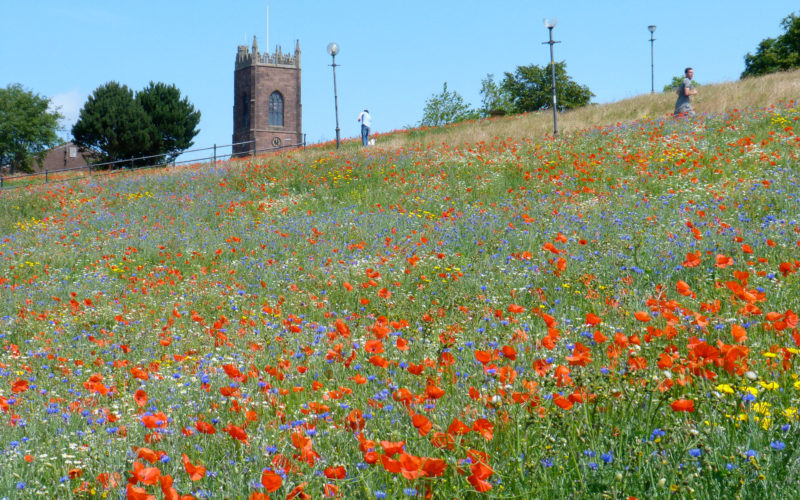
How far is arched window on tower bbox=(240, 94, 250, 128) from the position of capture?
62.4 m

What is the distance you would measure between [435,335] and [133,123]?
54337 millimetres

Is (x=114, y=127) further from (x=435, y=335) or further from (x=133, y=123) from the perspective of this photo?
(x=435, y=335)

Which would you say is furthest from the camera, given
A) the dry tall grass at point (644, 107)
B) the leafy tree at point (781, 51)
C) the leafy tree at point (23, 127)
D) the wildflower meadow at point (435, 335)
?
the leafy tree at point (23, 127)

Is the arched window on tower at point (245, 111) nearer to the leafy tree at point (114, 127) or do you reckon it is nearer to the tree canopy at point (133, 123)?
the tree canopy at point (133, 123)

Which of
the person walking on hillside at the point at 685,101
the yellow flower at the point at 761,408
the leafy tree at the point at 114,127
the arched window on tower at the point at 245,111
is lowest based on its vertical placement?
the yellow flower at the point at 761,408

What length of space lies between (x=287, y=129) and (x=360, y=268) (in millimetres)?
57084

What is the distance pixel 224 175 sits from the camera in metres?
20.0

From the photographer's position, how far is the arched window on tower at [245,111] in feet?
205

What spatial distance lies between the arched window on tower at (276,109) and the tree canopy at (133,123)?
26.0ft

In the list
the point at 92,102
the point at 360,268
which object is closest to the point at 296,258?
the point at 360,268

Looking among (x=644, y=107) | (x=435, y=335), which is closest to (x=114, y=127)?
(x=644, y=107)

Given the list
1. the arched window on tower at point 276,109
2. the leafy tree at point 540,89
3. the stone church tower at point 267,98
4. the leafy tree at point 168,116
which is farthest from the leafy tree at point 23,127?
the leafy tree at point 540,89

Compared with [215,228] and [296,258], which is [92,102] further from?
[296,258]

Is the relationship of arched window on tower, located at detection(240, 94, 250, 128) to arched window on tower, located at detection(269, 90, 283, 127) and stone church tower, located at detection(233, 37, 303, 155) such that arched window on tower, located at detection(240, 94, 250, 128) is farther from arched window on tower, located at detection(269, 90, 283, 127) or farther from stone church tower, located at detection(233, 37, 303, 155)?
arched window on tower, located at detection(269, 90, 283, 127)
